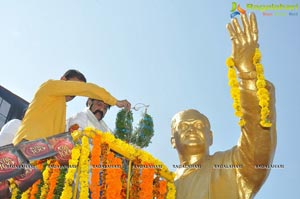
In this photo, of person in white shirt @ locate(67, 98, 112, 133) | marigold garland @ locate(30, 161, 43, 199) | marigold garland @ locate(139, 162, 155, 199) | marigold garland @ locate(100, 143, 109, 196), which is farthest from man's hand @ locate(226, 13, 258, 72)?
marigold garland @ locate(30, 161, 43, 199)

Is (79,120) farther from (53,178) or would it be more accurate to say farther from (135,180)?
(135,180)

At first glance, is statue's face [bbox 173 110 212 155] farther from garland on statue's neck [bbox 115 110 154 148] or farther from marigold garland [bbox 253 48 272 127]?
marigold garland [bbox 253 48 272 127]

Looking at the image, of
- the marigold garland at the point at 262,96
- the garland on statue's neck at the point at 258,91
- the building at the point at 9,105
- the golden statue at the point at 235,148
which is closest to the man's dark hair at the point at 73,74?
the golden statue at the point at 235,148

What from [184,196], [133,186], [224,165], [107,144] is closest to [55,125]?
[107,144]

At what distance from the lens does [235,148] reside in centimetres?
543

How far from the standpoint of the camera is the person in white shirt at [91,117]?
5.88m

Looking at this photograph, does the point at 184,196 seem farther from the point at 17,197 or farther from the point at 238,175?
the point at 17,197

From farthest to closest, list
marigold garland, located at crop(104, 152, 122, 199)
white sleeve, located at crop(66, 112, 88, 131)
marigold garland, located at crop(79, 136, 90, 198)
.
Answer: white sleeve, located at crop(66, 112, 88, 131) < marigold garland, located at crop(104, 152, 122, 199) < marigold garland, located at crop(79, 136, 90, 198)

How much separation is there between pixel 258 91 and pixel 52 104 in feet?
8.45

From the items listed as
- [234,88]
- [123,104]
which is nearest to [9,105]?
[123,104]

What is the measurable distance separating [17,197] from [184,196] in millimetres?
2160

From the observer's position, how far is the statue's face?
5.78 meters

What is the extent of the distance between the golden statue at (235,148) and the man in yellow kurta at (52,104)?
3.95 feet

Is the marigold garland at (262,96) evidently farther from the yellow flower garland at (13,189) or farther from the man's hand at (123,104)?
the yellow flower garland at (13,189)
